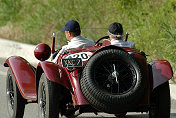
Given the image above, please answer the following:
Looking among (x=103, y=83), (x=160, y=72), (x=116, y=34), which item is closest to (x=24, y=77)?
(x=116, y=34)

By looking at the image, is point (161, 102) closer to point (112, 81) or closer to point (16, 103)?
point (112, 81)

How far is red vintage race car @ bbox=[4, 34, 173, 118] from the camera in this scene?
18.2 feet

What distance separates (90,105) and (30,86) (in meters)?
1.30

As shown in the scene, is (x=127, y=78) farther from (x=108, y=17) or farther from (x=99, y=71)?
(x=108, y=17)

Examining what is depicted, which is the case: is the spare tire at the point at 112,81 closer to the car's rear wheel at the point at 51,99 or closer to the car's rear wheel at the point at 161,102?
the car's rear wheel at the point at 51,99

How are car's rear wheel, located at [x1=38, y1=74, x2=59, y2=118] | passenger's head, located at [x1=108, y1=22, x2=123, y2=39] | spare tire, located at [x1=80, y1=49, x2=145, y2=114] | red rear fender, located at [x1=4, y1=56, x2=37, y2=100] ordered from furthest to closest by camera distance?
red rear fender, located at [x1=4, y1=56, x2=37, y2=100], passenger's head, located at [x1=108, y1=22, x2=123, y2=39], car's rear wheel, located at [x1=38, y1=74, x2=59, y2=118], spare tire, located at [x1=80, y1=49, x2=145, y2=114]

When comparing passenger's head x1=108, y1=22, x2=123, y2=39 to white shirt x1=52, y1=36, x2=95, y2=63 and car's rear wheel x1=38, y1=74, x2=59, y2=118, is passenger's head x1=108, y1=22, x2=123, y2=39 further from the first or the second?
car's rear wheel x1=38, y1=74, x2=59, y2=118

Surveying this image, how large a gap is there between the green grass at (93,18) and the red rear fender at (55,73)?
5582 mm

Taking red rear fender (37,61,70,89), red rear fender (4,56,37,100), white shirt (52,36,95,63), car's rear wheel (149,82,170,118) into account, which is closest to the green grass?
red rear fender (4,56,37,100)

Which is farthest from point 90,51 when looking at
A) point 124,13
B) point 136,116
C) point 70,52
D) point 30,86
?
point 124,13

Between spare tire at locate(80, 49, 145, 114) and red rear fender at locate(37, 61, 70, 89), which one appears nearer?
spare tire at locate(80, 49, 145, 114)

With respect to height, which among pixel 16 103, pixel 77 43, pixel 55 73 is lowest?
pixel 16 103

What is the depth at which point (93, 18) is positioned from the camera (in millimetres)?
14547

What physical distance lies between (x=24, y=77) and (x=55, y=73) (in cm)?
108
